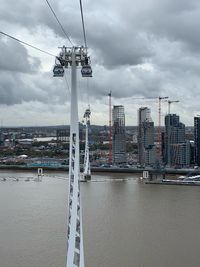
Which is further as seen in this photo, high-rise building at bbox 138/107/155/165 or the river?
high-rise building at bbox 138/107/155/165

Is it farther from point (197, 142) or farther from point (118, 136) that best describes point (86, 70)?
point (118, 136)

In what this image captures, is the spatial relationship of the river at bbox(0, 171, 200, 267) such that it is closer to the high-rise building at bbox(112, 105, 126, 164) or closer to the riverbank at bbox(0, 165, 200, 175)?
the riverbank at bbox(0, 165, 200, 175)

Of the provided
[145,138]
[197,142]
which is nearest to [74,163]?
[197,142]

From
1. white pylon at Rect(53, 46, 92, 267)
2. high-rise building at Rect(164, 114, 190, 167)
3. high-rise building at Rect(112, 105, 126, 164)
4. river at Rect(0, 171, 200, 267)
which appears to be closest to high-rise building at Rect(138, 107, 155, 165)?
high-rise building at Rect(164, 114, 190, 167)

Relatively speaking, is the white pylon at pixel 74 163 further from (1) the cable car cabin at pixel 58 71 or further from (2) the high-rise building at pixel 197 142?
(2) the high-rise building at pixel 197 142

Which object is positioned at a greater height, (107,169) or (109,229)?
(109,229)

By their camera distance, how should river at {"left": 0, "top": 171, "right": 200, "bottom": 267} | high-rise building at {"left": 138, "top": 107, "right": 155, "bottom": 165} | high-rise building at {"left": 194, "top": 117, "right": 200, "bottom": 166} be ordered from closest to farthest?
river at {"left": 0, "top": 171, "right": 200, "bottom": 267}, high-rise building at {"left": 194, "top": 117, "right": 200, "bottom": 166}, high-rise building at {"left": 138, "top": 107, "right": 155, "bottom": 165}

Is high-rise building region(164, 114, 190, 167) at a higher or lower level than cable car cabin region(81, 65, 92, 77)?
lower
